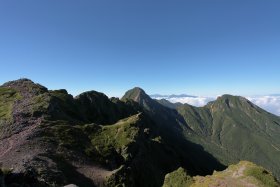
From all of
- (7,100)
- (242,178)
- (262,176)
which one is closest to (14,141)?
(7,100)

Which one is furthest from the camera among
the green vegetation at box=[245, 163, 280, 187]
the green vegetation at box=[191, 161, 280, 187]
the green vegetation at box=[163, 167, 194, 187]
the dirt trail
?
the dirt trail

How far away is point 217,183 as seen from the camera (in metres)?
57.3

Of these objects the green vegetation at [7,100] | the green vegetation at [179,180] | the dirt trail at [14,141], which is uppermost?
the green vegetation at [7,100]

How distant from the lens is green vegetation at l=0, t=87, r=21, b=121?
328ft

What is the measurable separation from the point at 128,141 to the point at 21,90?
70.8 meters

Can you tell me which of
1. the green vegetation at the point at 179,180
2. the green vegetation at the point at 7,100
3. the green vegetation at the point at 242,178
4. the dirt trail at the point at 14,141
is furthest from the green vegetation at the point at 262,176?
the green vegetation at the point at 7,100

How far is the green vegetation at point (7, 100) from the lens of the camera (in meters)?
100

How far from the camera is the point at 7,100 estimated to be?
4779 inches

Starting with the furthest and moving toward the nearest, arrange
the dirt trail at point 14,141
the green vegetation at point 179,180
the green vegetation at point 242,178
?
the dirt trail at point 14,141 → the green vegetation at point 179,180 → the green vegetation at point 242,178

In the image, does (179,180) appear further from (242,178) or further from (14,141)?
(14,141)

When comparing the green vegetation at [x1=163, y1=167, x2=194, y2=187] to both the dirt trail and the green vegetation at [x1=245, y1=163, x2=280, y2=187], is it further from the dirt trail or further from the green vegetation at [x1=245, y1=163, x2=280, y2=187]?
the dirt trail

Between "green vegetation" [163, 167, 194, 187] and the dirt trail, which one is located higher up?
the dirt trail

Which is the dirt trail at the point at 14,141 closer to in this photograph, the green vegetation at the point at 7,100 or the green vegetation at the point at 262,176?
the green vegetation at the point at 7,100

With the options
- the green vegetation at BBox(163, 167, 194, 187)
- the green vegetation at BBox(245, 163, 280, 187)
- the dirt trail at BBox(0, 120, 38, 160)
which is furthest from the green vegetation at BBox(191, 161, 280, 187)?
the dirt trail at BBox(0, 120, 38, 160)
